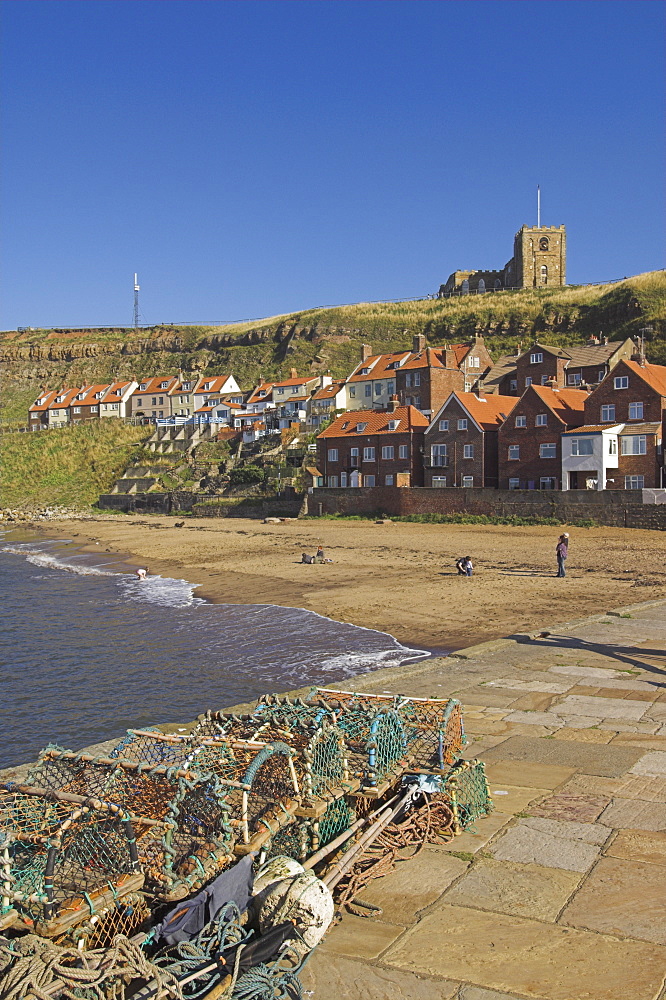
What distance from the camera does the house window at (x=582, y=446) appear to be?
46219mm

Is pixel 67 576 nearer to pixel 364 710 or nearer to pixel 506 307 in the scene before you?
pixel 364 710

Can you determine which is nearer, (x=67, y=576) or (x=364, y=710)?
(x=364, y=710)

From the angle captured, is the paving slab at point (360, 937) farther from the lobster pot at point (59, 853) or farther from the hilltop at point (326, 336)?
the hilltop at point (326, 336)

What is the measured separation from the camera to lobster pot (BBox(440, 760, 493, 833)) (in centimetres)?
Answer: 680

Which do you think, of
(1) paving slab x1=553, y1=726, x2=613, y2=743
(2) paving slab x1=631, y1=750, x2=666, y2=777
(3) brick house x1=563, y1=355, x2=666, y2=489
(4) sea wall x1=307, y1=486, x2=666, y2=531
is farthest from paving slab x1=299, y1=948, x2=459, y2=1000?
(3) brick house x1=563, y1=355, x2=666, y2=489

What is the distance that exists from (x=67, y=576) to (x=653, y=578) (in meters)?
24.8

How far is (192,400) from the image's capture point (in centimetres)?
10588

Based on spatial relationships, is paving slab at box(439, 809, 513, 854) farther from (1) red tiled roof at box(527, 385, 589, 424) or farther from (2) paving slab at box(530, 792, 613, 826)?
(1) red tiled roof at box(527, 385, 589, 424)

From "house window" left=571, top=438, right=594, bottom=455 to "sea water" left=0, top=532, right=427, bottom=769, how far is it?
26.9m

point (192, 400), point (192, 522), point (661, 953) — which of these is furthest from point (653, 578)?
point (192, 400)

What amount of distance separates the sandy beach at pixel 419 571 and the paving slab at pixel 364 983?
13517 millimetres

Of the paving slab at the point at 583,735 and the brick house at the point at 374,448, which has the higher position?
the brick house at the point at 374,448

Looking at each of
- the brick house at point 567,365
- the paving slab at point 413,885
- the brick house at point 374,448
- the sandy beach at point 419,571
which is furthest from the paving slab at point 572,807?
the brick house at point 567,365

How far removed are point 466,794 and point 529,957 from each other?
6.71ft
